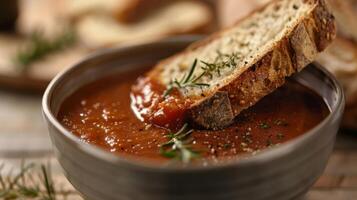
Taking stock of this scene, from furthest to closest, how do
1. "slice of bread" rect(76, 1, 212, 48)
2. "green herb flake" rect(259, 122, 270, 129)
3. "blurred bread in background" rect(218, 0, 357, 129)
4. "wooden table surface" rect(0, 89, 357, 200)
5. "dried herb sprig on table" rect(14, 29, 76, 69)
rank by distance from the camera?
"slice of bread" rect(76, 1, 212, 48), "dried herb sprig on table" rect(14, 29, 76, 69), "blurred bread in background" rect(218, 0, 357, 129), "wooden table surface" rect(0, 89, 357, 200), "green herb flake" rect(259, 122, 270, 129)

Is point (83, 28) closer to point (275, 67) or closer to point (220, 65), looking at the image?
point (220, 65)

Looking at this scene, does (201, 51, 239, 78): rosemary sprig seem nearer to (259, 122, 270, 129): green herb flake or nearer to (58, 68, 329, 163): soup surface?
(58, 68, 329, 163): soup surface

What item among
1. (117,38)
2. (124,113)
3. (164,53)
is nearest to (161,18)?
(117,38)

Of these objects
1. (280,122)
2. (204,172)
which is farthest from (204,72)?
(204,172)

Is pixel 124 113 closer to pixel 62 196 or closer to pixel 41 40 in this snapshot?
pixel 62 196

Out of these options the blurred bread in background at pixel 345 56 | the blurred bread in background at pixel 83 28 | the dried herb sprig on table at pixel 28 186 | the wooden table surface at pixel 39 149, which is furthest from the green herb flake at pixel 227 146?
→ the blurred bread in background at pixel 83 28

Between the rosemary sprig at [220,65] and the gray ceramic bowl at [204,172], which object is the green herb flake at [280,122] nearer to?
the gray ceramic bowl at [204,172]

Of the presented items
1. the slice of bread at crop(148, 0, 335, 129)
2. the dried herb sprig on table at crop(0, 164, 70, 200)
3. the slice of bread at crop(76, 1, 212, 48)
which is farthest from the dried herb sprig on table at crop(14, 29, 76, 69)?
the slice of bread at crop(148, 0, 335, 129)
